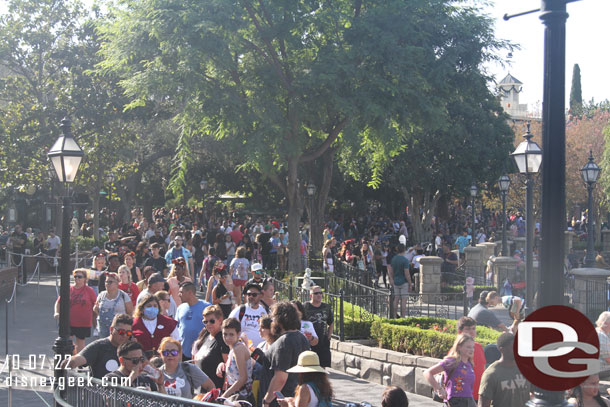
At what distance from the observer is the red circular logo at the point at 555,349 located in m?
4.86

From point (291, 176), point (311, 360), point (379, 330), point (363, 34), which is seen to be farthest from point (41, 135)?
point (311, 360)

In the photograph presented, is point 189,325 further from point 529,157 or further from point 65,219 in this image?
point 529,157

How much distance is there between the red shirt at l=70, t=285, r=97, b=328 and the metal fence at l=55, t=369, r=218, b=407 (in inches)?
149

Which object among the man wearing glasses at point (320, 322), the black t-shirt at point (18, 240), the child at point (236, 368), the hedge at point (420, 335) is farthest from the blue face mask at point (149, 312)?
the black t-shirt at point (18, 240)

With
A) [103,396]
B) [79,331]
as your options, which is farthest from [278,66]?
[103,396]

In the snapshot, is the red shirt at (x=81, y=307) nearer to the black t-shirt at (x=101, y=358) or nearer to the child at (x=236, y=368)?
the black t-shirt at (x=101, y=358)

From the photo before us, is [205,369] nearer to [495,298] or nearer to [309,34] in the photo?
[495,298]

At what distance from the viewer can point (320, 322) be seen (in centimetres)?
955

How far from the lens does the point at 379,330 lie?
40.2 feet

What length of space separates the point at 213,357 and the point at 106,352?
1116 millimetres

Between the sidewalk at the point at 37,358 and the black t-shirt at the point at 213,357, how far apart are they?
247 cm

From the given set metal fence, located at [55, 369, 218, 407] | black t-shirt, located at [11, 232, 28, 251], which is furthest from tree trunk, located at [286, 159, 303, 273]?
metal fence, located at [55, 369, 218, 407]

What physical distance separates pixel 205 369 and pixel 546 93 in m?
4.59

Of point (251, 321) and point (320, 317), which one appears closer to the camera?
point (251, 321)
